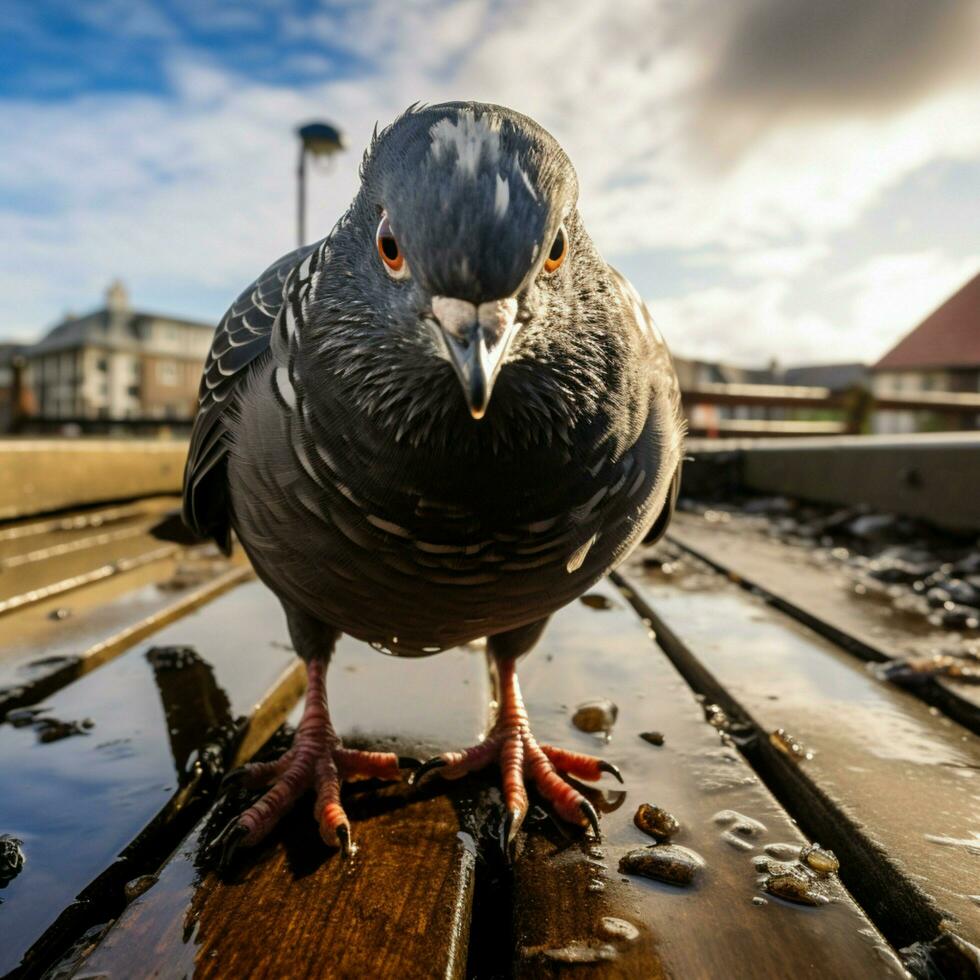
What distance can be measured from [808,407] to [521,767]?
13844 millimetres

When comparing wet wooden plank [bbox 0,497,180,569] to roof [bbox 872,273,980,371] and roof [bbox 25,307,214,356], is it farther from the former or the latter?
roof [bbox 25,307,214,356]

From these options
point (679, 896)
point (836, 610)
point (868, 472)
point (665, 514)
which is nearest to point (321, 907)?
point (679, 896)

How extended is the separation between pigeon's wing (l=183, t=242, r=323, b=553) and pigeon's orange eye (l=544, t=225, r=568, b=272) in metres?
0.88

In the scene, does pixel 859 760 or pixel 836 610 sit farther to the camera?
pixel 836 610

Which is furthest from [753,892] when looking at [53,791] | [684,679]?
[53,791]

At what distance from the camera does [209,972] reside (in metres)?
1.19

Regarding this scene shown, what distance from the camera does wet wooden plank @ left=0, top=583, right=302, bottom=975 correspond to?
4.56 ft

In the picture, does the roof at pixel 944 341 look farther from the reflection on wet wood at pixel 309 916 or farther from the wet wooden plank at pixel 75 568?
the reflection on wet wood at pixel 309 916

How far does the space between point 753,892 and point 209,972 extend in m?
0.92

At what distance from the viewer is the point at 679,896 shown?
53.6 inches

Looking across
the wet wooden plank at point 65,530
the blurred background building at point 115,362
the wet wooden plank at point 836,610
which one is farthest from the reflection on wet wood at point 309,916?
the blurred background building at point 115,362

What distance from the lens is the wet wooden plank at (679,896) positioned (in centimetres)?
120

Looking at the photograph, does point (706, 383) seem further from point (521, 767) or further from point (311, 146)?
point (521, 767)

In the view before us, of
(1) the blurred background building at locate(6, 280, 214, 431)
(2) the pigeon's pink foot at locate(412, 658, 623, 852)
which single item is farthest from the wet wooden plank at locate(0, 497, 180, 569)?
(1) the blurred background building at locate(6, 280, 214, 431)
